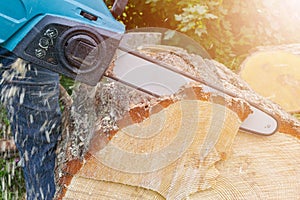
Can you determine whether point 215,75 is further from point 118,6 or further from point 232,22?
point 232,22

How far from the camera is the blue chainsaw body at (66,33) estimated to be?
185 centimetres

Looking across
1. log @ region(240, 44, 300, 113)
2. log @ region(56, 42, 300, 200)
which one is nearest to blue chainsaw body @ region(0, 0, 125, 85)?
log @ region(56, 42, 300, 200)

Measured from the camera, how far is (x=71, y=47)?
1846 mm

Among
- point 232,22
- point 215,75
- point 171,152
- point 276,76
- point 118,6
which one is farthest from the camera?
point 232,22

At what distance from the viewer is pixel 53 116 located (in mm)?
2268

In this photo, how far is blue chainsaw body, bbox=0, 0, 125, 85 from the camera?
1847mm

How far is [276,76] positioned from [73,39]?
1689 mm

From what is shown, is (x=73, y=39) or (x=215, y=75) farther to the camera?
(x=215, y=75)

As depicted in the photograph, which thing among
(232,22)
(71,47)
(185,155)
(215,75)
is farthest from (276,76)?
(71,47)

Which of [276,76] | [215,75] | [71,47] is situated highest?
[71,47]

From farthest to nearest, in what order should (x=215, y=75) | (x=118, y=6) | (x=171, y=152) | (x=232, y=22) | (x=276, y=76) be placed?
(x=232, y=22)
(x=276, y=76)
(x=215, y=75)
(x=118, y=6)
(x=171, y=152)

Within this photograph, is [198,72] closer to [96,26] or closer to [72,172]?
[96,26]

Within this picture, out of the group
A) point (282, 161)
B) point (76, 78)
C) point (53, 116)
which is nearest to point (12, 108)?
point (53, 116)

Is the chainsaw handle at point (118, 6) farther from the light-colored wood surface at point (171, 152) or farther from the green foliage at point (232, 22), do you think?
the green foliage at point (232, 22)
